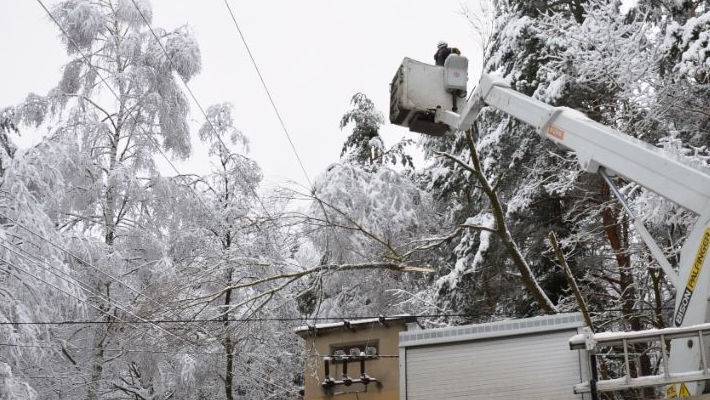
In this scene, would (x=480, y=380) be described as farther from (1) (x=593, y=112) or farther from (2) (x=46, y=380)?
(2) (x=46, y=380)

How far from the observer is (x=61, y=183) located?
13.5 metres

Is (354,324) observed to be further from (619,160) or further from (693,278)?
(693,278)

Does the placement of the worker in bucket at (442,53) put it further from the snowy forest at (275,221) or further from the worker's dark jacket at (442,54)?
the snowy forest at (275,221)

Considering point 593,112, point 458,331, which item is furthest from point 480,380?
point 593,112

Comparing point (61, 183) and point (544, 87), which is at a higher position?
point (544, 87)

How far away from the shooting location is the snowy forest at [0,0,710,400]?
38.3ft

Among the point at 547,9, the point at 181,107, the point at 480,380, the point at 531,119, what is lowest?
the point at 480,380

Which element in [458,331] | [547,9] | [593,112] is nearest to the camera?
[458,331]

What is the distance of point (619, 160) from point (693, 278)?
1027 mm

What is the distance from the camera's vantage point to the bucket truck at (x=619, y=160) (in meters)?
4.89

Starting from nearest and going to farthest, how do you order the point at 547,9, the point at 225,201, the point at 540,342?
1. the point at 540,342
2. the point at 547,9
3. the point at 225,201

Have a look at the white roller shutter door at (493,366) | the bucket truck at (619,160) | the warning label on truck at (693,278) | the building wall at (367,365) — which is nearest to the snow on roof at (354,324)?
the building wall at (367,365)

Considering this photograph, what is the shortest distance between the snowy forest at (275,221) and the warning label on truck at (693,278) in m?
4.74

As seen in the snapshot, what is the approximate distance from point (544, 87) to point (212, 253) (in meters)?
7.72
